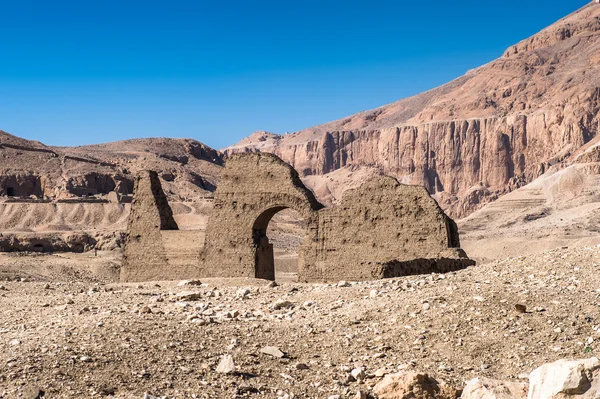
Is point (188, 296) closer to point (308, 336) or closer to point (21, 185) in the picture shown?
point (308, 336)

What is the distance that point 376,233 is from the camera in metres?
20.4

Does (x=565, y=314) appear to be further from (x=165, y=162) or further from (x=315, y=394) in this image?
(x=165, y=162)

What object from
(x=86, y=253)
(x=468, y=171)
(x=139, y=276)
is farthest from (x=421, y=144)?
(x=139, y=276)

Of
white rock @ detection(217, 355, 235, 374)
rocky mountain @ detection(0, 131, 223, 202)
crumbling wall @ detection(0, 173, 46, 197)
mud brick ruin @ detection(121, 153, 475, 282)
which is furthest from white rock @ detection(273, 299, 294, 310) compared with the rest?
crumbling wall @ detection(0, 173, 46, 197)

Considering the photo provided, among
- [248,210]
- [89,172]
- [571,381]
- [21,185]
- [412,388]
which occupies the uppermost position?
[89,172]

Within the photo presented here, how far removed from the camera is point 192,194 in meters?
80.2

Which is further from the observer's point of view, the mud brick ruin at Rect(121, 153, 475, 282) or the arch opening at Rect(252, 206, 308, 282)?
the arch opening at Rect(252, 206, 308, 282)

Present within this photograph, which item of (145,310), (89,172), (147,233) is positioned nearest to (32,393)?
(145,310)

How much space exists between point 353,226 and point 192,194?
60843 millimetres

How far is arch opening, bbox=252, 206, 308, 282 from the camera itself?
2205cm

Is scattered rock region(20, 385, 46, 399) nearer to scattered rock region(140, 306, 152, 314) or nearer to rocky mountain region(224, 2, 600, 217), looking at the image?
scattered rock region(140, 306, 152, 314)

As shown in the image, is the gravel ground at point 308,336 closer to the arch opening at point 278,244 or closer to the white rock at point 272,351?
the white rock at point 272,351

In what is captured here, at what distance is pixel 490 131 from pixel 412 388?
118 meters

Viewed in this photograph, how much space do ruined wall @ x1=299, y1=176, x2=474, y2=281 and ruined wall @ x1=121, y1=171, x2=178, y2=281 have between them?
16.0 ft
